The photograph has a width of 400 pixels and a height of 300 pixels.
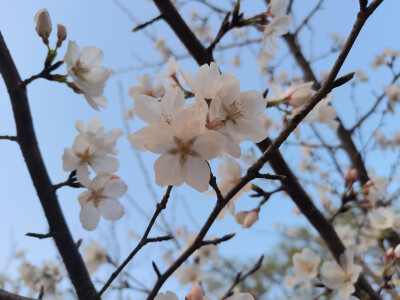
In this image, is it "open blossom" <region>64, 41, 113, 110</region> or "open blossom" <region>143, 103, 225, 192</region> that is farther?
"open blossom" <region>64, 41, 113, 110</region>

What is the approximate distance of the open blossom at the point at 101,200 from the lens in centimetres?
121

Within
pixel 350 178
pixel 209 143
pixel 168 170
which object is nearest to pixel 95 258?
pixel 350 178

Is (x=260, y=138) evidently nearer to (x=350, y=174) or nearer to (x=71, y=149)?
(x=71, y=149)

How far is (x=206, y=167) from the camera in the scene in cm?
71

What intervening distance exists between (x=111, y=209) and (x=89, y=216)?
90 millimetres

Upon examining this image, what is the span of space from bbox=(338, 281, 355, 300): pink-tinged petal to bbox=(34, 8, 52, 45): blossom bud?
60.2 inches

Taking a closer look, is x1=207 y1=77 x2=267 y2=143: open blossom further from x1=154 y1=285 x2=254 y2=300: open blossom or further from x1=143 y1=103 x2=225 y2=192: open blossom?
x1=154 y1=285 x2=254 y2=300: open blossom

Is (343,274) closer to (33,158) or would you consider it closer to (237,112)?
(237,112)

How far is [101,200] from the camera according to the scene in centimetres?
127

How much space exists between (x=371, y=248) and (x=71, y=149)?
15.4 feet

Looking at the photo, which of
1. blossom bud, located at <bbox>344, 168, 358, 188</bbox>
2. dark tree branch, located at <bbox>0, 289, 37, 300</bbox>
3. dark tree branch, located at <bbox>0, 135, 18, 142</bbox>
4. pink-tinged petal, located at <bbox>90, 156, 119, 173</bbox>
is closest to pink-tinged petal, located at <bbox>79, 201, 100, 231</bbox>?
pink-tinged petal, located at <bbox>90, 156, 119, 173</bbox>

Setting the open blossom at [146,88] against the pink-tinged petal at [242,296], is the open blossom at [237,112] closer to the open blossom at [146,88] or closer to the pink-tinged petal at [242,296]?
the pink-tinged petal at [242,296]

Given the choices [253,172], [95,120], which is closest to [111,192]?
[95,120]

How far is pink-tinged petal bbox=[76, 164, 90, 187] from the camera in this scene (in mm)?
1209
